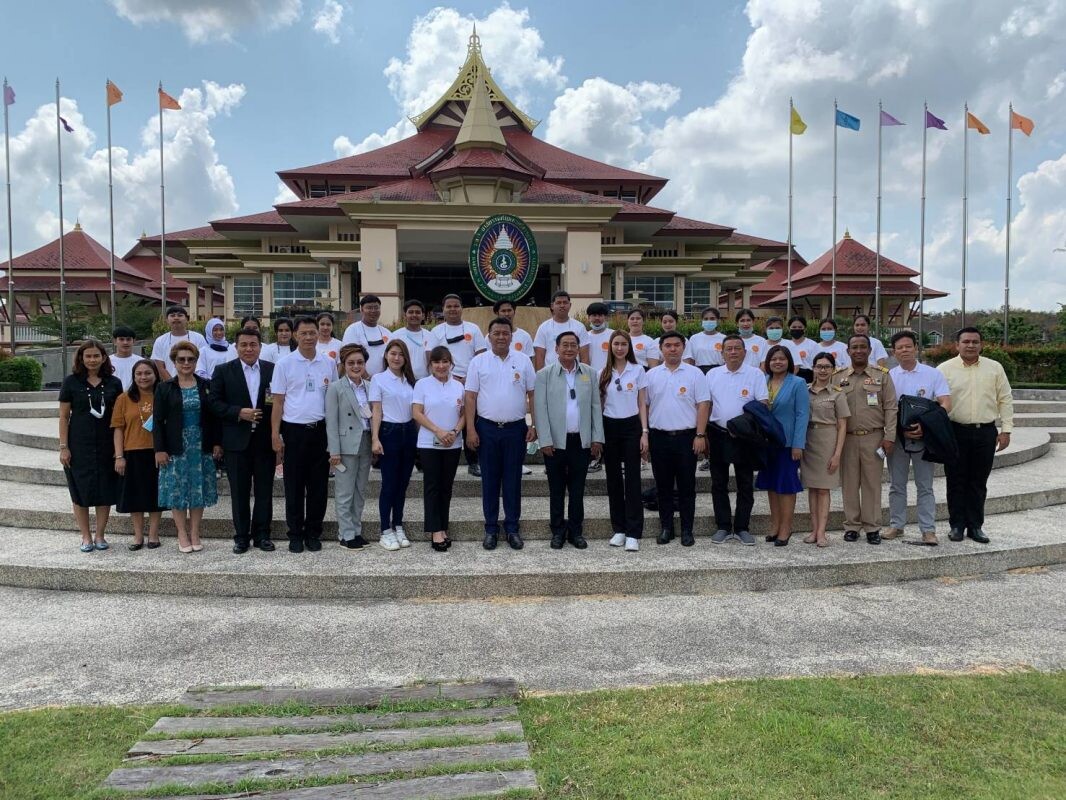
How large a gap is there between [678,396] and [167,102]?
81.4 feet

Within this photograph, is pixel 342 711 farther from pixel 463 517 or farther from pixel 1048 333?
pixel 1048 333

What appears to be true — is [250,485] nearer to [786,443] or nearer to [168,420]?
[168,420]

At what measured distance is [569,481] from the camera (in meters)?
5.77

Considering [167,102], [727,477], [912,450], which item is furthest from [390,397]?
[167,102]

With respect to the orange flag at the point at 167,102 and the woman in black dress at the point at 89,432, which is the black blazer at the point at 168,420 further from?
the orange flag at the point at 167,102

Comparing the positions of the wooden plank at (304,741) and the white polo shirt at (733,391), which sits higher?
the white polo shirt at (733,391)

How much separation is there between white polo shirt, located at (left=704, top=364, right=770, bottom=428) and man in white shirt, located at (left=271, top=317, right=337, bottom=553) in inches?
131

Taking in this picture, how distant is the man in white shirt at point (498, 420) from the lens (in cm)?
562

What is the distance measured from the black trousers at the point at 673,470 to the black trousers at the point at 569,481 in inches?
25.3

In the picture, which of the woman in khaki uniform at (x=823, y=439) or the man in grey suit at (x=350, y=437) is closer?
the man in grey suit at (x=350, y=437)

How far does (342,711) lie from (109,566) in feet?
10.1

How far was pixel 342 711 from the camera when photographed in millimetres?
3268

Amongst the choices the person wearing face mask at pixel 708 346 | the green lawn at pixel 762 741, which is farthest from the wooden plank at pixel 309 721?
the person wearing face mask at pixel 708 346

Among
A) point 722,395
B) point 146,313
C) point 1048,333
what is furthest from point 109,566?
point 1048,333
